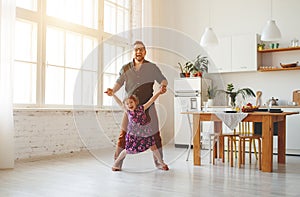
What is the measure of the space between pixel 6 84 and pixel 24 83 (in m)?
0.71

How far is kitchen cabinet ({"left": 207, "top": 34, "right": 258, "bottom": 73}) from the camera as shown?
20.8 feet

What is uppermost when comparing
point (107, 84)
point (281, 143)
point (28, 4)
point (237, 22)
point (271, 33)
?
point (237, 22)

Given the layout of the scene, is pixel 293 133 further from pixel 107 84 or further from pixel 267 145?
pixel 107 84

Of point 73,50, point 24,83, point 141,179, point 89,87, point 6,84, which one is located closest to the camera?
point 141,179

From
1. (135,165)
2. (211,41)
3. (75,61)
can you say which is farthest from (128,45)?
(135,165)

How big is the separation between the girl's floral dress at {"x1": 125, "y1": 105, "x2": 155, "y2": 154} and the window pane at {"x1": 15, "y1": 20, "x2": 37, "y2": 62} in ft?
6.48

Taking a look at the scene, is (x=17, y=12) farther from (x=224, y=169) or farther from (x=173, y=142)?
(x=173, y=142)

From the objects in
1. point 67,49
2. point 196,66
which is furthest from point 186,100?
point 67,49

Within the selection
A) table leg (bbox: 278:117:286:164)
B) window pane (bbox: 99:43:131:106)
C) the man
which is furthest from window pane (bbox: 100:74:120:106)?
table leg (bbox: 278:117:286:164)

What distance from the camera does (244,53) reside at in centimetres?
640

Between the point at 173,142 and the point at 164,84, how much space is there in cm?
358

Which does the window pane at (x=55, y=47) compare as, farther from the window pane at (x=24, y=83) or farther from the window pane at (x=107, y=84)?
the window pane at (x=107, y=84)

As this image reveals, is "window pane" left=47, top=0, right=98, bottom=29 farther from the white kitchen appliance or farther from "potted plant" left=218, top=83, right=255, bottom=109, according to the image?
"potted plant" left=218, top=83, right=255, bottom=109

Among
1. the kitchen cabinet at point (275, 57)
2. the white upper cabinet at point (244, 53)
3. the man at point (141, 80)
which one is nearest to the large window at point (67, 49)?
the man at point (141, 80)
